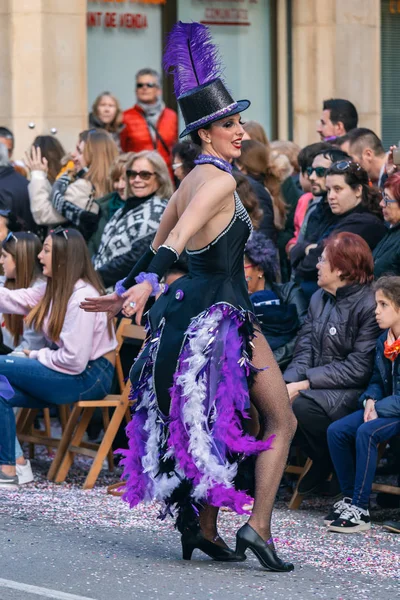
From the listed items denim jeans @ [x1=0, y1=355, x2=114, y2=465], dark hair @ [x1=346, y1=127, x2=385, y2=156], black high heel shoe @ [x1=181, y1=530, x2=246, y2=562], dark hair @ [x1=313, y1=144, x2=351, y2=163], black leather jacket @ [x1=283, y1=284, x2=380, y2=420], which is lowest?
black high heel shoe @ [x1=181, y1=530, x2=246, y2=562]

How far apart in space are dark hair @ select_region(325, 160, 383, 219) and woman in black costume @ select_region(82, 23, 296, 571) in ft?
8.54

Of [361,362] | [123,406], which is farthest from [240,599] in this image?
[123,406]

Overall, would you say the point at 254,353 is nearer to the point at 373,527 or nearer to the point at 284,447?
the point at 284,447

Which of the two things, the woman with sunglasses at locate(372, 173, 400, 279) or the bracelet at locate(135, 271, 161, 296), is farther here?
the woman with sunglasses at locate(372, 173, 400, 279)

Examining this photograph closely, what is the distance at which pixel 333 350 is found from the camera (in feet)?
26.1

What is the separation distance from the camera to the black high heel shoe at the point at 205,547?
616 centimetres

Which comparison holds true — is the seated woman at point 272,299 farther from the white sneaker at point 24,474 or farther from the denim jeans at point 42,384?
the white sneaker at point 24,474

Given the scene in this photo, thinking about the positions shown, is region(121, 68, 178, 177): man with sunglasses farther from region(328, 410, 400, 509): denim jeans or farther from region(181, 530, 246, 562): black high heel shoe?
region(181, 530, 246, 562): black high heel shoe

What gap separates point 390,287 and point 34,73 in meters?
7.83

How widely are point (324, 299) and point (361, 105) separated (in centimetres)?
882

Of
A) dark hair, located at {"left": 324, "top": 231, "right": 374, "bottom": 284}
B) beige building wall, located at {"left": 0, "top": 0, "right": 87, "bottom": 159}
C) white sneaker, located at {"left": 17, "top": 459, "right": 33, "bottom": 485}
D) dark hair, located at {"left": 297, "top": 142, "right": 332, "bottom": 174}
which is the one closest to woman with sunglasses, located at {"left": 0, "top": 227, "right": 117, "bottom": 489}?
white sneaker, located at {"left": 17, "top": 459, "right": 33, "bottom": 485}

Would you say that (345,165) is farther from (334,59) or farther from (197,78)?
(334,59)

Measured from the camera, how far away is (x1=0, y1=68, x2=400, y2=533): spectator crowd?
7594 mm

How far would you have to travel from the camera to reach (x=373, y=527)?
24.3ft
